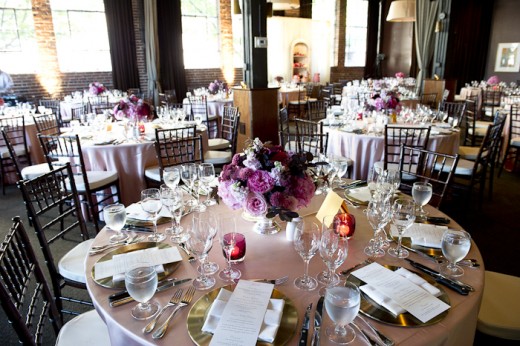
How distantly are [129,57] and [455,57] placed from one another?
1090 cm

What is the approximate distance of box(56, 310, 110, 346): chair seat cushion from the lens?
1.51 meters

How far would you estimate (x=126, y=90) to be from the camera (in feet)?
30.7

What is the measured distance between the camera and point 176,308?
4.03 ft

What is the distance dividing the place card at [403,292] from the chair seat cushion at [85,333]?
1.08 metres

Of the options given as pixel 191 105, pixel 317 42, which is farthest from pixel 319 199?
pixel 317 42

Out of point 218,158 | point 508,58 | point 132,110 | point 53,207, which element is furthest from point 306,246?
point 508,58

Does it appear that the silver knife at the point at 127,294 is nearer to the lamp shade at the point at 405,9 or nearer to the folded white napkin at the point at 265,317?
the folded white napkin at the point at 265,317

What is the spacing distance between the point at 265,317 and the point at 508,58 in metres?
14.2

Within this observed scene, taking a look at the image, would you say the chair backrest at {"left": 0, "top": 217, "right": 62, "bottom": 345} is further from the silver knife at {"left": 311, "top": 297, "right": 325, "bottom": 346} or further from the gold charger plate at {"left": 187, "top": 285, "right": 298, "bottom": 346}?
the silver knife at {"left": 311, "top": 297, "right": 325, "bottom": 346}

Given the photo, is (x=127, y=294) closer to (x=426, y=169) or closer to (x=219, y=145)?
(x=426, y=169)

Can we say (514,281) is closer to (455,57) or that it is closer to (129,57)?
(129,57)

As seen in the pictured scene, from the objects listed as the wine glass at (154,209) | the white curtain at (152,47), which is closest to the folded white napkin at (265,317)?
the wine glass at (154,209)

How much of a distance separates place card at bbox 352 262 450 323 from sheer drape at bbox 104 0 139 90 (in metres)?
9.15

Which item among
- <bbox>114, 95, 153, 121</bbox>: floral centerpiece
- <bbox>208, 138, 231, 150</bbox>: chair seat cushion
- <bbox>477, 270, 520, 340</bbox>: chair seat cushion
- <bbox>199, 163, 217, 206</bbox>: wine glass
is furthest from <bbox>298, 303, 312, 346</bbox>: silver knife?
<bbox>208, 138, 231, 150</bbox>: chair seat cushion
